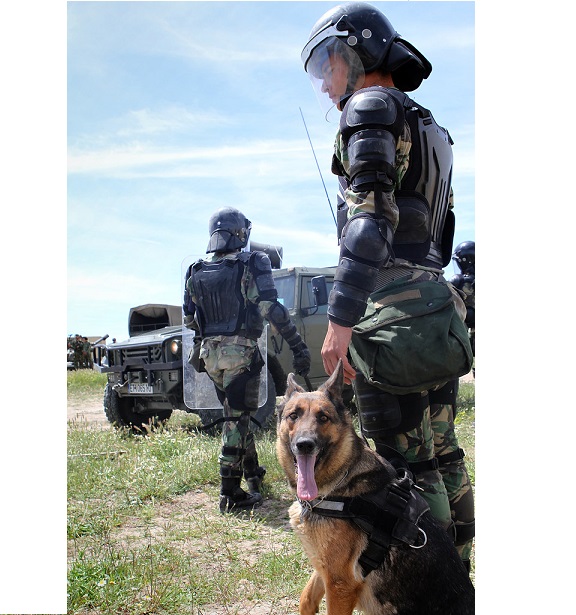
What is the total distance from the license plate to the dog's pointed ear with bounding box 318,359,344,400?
15.6 feet

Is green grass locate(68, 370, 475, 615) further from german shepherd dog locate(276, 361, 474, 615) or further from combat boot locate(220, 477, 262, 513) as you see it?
german shepherd dog locate(276, 361, 474, 615)

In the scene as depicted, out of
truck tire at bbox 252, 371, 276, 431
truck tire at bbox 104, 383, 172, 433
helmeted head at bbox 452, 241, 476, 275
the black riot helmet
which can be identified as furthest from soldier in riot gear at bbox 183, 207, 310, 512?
helmeted head at bbox 452, 241, 476, 275

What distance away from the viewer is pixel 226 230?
4.40 m

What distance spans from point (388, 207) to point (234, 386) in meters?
2.63

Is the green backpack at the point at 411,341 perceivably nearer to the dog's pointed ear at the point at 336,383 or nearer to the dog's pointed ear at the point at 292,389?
the dog's pointed ear at the point at 336,383

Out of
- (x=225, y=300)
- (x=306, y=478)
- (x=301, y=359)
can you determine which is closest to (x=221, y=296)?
(x=225, y=300)

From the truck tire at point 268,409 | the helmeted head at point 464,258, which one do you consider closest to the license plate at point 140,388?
the truck tire at point 268,409

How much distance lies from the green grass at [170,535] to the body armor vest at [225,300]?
1.28 metres

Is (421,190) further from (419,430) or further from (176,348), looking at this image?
(176,348)

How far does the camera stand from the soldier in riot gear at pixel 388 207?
1.96m

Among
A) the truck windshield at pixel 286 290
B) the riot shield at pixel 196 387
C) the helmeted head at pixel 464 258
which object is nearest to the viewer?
the riot shield at pixel 196 387
